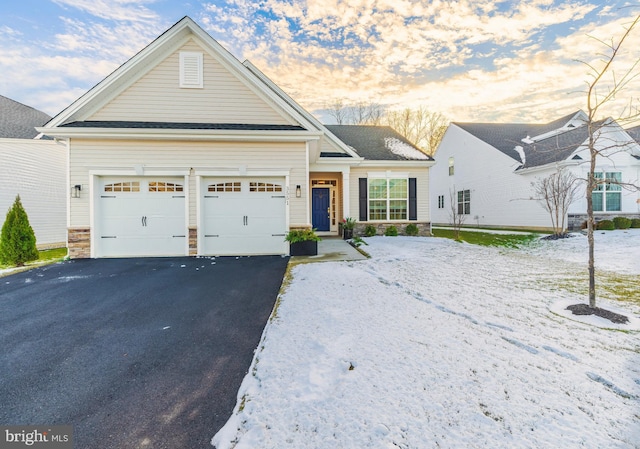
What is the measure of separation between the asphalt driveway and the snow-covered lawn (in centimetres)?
37

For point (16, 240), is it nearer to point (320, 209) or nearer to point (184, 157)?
point (184, 157)

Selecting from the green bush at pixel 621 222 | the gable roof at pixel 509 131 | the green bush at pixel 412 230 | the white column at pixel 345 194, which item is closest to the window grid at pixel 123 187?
the white column at pixel 345 194

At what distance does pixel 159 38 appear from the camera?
7992mm

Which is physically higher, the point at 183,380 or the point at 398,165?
the point at 398,165

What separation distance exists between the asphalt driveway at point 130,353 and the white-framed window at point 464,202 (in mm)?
18510

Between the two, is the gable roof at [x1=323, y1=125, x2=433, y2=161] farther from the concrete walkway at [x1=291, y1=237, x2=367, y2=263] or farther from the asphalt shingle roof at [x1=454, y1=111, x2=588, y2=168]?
the concrete walkway at [x1=291, y1=237, x2=367, y2=263]

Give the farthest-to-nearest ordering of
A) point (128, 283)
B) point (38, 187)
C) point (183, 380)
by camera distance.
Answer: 1. point (38, 187)
2. point (128, 283)
3. point (183, 380)

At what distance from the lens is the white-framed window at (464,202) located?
64.8ft

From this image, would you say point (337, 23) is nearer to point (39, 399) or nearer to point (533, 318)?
point (533, 318)

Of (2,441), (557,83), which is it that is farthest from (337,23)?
(2,441)

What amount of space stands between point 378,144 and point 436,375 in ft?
44.1

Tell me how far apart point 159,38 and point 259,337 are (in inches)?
364

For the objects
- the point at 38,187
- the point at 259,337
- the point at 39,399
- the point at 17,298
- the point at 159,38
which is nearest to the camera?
the point at 39,399

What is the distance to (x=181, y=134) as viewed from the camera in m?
7.98
